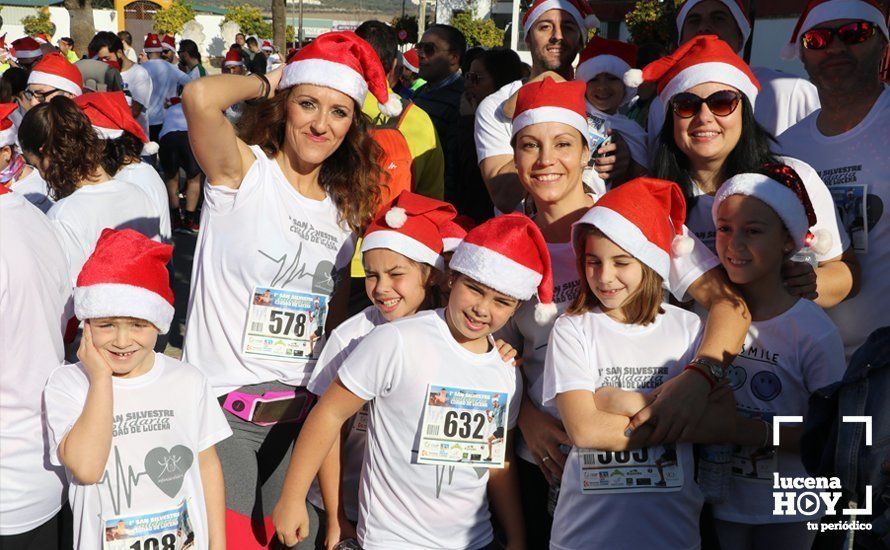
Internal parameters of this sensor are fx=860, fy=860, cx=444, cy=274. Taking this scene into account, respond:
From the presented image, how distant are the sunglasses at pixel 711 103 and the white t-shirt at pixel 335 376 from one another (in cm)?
139

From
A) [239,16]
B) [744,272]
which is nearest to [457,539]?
[744,272]

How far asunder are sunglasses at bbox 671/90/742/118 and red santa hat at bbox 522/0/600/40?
141 centimetres

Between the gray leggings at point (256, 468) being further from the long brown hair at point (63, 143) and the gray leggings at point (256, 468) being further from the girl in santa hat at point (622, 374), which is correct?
the long brown hair at point (63, 143)

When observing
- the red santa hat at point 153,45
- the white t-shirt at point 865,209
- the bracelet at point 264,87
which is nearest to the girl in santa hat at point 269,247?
the bracelet at point 264,87

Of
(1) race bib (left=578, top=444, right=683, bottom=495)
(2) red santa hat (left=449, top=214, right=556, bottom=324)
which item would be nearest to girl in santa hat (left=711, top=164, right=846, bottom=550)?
(1) race bib (left=578, top=444, right=683, bottom=495)

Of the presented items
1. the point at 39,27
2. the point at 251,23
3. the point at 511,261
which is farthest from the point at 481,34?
the point at 511,261

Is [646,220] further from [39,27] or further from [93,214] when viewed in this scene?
[39,27]

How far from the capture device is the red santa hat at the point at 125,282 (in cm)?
278

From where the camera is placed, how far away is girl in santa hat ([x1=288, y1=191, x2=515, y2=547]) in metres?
3.07

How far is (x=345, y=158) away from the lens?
3.37 m

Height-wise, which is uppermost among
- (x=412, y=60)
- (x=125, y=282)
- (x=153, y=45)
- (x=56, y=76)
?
(x=153, y=45)

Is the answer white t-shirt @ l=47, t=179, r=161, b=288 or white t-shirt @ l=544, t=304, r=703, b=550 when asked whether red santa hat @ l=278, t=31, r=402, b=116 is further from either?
white t-shirt @ l=47, t=179, r=161, b=288

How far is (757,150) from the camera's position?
10.5 feet

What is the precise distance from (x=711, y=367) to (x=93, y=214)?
112 inches
